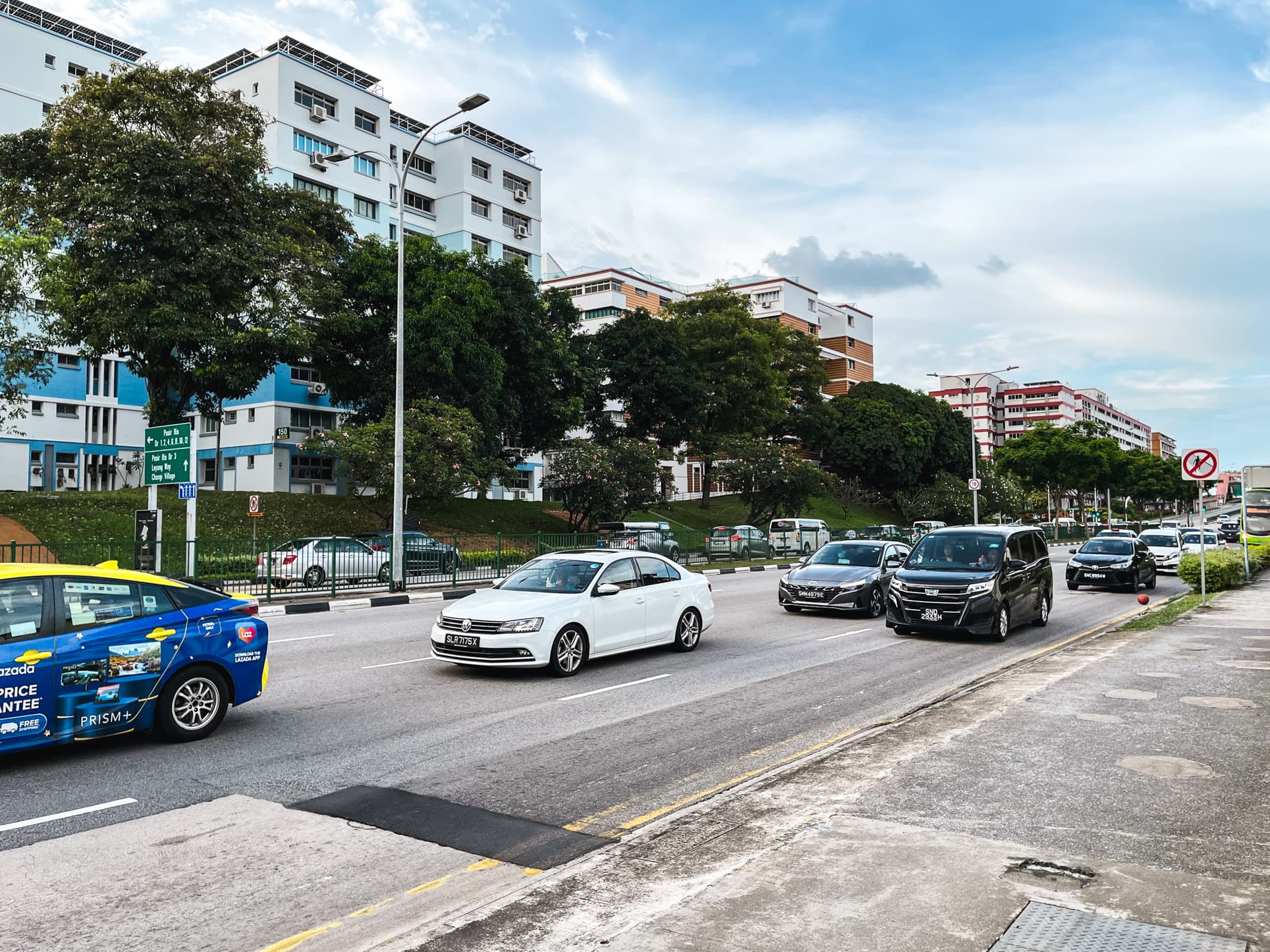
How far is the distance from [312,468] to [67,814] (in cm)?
5234

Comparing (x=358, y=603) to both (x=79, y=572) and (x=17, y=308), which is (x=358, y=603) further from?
(x=17, y=308)

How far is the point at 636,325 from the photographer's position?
57531 millimetres

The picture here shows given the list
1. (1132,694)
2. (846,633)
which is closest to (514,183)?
(846,633)

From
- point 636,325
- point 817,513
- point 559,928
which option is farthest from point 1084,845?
point 817,513

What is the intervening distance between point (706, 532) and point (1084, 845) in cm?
3387

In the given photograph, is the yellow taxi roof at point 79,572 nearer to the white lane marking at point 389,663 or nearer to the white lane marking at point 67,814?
the white lane marking at point 67,814

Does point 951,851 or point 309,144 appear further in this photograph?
point 309,144

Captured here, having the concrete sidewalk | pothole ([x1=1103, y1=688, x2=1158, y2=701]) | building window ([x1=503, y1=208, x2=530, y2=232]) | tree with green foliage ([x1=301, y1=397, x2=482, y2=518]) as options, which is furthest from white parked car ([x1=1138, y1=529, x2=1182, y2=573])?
building window ([x1=503, y1=208, x2=530, y2=232])

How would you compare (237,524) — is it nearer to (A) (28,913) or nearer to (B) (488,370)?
(B) (488,370)

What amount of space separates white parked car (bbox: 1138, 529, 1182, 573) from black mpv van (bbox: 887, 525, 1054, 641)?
1723cm

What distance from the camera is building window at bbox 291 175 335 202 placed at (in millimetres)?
53812

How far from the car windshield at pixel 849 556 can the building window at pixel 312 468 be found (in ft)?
134

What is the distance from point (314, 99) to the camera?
5544 cm

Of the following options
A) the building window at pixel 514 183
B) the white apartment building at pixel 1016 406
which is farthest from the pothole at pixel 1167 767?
the white apartment building at pixel 1016 406
